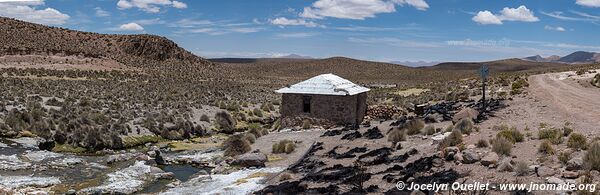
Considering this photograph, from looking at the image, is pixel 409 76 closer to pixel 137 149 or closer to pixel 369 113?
pixel 369 113

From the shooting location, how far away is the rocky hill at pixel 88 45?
209 feet

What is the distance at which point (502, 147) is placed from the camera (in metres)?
12.9

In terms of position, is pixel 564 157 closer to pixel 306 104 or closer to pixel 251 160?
pixel 251 160

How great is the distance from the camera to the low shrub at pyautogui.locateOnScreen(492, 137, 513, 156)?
12.8 meters

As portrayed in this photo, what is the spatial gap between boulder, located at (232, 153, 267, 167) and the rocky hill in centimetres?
5015

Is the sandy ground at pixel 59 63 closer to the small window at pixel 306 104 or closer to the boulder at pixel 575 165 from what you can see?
the small window at pixel 306 104

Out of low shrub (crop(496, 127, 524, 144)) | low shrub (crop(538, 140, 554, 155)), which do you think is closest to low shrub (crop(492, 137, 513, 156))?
low shrub (crop(538, 140, 554, 155))

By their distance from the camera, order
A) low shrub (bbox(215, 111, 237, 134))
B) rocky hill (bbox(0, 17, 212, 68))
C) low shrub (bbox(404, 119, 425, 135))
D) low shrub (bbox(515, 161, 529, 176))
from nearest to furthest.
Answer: low shrub (bbox(515, 161, 529, 176)) < low shrub (bbox(404, 119, 425, 135)) < low shrub (bbox(215, 111, 237, 134)) < rocky hill (bbox(0, 17, 212, 68))

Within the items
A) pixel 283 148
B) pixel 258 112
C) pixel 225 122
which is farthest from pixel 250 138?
pixel 258 112

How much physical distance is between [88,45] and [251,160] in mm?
65098

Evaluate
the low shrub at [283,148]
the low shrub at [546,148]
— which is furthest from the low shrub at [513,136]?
the low shrub at [283,148]

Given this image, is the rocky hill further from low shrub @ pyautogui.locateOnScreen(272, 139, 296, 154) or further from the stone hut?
low shrub @ pyautogui.locateOnScreen(272, 139, 296, 154)

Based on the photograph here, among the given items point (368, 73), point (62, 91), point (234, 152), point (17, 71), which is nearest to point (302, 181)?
point (234, 152)

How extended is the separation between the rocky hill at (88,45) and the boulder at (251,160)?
165ft
